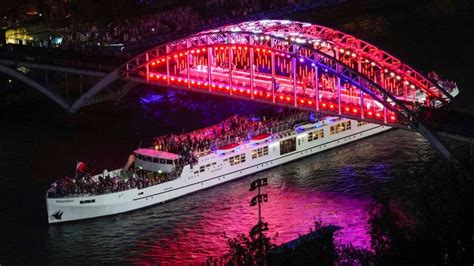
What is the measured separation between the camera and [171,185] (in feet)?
184

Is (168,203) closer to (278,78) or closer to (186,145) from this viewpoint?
(186,145)

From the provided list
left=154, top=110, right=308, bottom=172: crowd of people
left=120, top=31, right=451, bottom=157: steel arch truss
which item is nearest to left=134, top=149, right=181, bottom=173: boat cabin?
left=154, top=110, right=308, bottom=172: crowd of people

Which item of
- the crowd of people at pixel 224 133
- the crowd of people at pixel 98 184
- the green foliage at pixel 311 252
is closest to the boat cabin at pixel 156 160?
the crowd of people at pixel 224 133

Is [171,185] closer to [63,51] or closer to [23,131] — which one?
[23,131]

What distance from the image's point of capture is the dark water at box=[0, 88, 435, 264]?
4909cm

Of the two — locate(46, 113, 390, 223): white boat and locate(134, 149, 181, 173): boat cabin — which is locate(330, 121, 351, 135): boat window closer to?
locate(46, 113, 390, 223): white boat

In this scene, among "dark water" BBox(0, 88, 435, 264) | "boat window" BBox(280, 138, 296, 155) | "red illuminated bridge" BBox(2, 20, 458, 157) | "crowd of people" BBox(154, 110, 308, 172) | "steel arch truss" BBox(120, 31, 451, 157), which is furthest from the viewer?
"boat window" BBox(280, 138, 296, 155)

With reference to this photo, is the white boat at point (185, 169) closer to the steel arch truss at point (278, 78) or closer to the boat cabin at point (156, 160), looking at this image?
the boat cabin at point (156, 160)

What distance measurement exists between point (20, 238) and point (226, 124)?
1654cm

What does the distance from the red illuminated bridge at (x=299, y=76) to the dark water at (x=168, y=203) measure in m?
2.75

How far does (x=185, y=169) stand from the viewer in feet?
186

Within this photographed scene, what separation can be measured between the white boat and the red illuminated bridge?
218 cm

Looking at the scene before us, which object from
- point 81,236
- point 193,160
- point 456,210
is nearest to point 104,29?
point 193,160

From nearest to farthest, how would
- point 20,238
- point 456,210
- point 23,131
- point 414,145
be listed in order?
point 456,210, point 20,238, point 414,145, point 23,131
